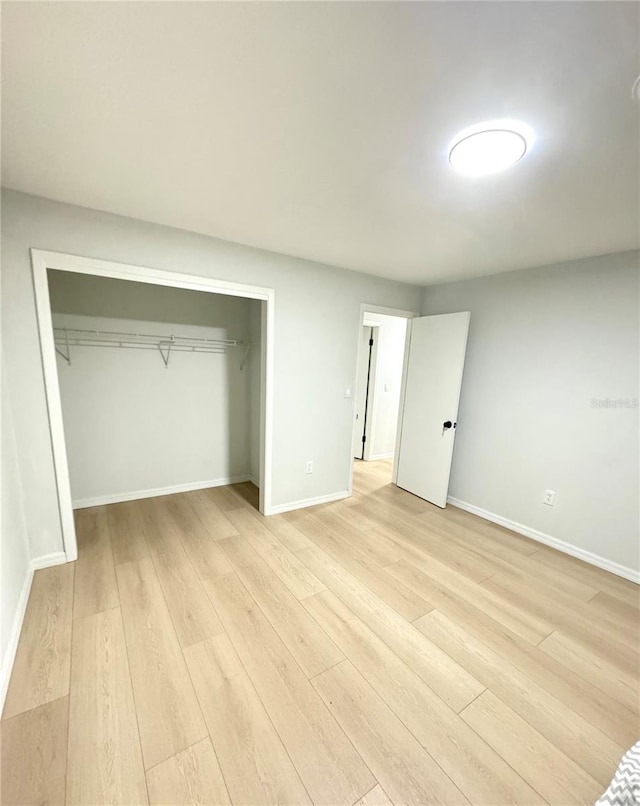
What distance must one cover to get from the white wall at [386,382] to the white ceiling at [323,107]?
268 centimetres

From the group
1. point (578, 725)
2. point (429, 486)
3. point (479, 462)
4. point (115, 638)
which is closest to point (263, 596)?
point (115, 638)

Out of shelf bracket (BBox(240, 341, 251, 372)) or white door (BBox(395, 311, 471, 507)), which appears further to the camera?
shelf bracket (BBox(240, 341, 251, 372))

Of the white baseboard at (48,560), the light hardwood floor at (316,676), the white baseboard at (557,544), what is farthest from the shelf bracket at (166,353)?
the white baseboard at (557,544)

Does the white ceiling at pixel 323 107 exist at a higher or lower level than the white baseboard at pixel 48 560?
higher

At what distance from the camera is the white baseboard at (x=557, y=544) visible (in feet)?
7.53

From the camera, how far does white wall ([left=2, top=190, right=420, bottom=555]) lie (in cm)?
184

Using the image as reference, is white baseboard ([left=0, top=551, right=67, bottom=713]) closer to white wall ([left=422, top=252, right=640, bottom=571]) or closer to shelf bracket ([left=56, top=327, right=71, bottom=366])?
shelf bracket ([left=56, top=327, right=71, bottom=366])

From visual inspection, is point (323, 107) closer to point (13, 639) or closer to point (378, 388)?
point (13, 639)

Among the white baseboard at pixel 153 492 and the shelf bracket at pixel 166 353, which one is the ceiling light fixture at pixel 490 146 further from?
the white baseboard at pixel 153 492

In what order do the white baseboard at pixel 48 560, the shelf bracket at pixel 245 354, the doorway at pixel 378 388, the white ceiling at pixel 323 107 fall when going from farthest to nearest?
the doorway at pixel 378 388 → the shelf bracket at pixel 245 354 → the white baseboard at pixel 48 560 → the white ceiling at pixel 323 107

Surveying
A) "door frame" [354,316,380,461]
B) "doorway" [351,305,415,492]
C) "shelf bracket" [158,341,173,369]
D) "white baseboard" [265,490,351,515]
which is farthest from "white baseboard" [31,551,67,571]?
"door frame" [354,316,380,461]

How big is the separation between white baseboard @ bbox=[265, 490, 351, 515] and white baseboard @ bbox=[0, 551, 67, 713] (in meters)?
1.54

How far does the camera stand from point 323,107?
107 centimetres

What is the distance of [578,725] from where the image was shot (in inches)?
52.0
